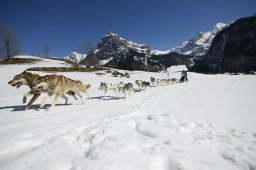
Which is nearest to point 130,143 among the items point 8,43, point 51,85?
point 51,85

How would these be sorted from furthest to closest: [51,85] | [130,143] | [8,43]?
1. [8,43]
2. [51,85]
3. [130,143]

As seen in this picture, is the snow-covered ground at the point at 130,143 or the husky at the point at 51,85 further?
the husky at the point at 51,85

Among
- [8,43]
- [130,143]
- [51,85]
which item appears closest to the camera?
[130,143]

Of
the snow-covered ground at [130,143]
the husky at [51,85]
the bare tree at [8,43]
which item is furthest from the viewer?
the bare tree at [8,43]

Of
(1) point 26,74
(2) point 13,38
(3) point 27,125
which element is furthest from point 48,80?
(2) point 13,38

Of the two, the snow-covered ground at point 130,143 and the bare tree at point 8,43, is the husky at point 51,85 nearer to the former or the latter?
the snow-covered ground at point 130,143

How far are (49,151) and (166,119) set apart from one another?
3798mm

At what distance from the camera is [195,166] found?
3543mm

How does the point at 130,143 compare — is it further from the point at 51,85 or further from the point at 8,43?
the point at 8,43

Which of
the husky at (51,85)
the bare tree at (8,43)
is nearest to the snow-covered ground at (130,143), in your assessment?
the husky at (51,85)

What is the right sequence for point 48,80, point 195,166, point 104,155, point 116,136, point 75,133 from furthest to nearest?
point 48,80 → point 75,133 → point 116,136 → point 104,155 → point 195,166

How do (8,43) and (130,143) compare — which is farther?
(8,43)

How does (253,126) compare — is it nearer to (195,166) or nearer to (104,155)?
(195,166)

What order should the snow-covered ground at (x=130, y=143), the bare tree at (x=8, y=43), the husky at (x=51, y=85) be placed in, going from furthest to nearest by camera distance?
the bare tree at (x=8, y=43)
the husky at (x=51, y=85)
the snow-covered ground at (x=130, y=143)
